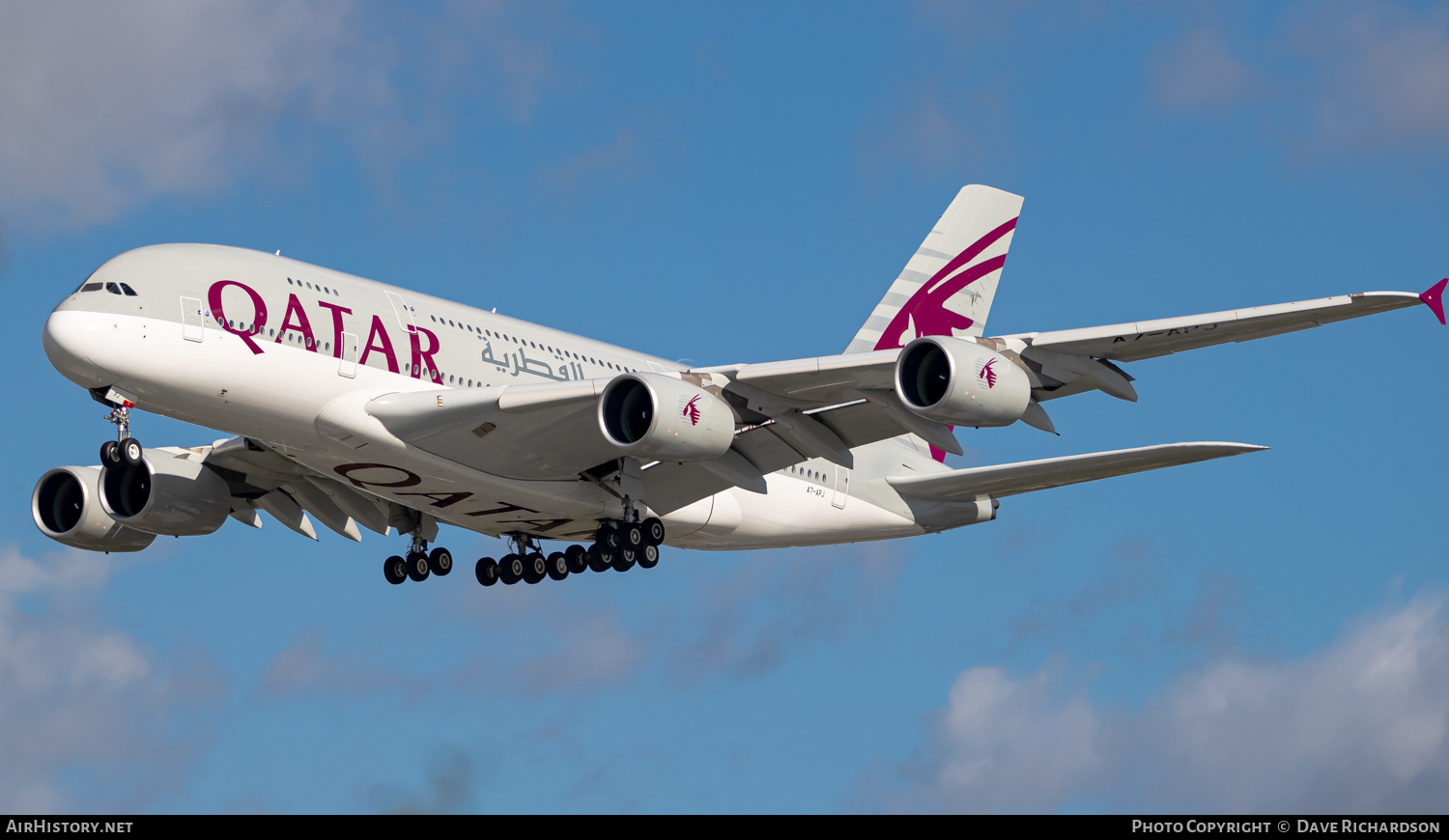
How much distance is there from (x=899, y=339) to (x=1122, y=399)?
12703 millimetres

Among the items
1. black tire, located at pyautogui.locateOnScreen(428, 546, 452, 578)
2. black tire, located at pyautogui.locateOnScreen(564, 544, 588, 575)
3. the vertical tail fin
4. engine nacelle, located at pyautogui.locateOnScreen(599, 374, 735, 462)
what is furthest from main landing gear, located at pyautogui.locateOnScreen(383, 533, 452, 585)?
the vertical tail fin

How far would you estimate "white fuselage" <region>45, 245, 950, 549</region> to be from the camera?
27938 millimetres

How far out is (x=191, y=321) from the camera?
2833 centimetres

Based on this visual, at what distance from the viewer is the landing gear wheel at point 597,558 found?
34.1 meters

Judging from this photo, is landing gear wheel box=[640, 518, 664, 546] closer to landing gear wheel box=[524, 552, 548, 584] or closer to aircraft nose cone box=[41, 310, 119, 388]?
landing gear wheel box=[524, 552, 548, 584]

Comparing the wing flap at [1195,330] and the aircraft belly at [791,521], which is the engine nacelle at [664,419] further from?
the aircraft belly at [791,521]

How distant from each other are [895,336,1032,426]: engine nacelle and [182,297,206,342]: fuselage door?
11757mm

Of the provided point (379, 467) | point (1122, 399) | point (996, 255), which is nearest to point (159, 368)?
point (379, 467)

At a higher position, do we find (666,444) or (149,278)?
(149,278)

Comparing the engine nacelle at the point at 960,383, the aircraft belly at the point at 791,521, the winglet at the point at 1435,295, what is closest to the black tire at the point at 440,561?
the aircraft belly at the point at 791,521

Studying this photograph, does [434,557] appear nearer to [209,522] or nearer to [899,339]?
[209,522]
